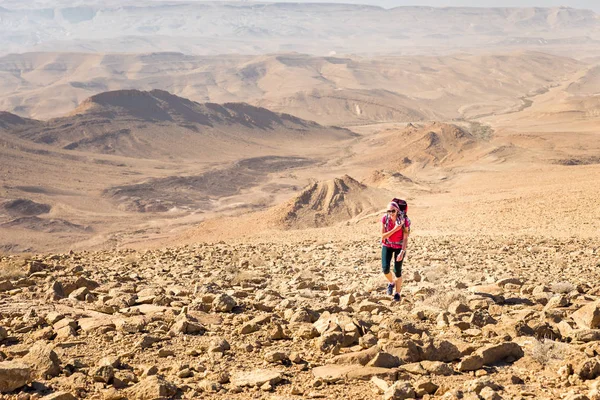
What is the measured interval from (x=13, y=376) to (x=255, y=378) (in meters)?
1.62

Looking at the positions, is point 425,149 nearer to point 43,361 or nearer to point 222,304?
point 222,304

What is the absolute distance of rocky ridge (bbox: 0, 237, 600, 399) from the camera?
4.53 metres

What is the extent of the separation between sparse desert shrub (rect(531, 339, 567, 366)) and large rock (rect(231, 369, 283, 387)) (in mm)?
1993

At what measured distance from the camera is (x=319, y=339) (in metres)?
5.40

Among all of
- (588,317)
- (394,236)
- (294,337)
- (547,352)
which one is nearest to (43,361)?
(294,337)

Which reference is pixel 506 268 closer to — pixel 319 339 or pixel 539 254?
pixel 539 254

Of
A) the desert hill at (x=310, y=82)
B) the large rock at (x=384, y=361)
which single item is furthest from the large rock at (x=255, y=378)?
the desert hill at (x=310, y=82)

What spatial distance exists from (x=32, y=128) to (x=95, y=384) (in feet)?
227

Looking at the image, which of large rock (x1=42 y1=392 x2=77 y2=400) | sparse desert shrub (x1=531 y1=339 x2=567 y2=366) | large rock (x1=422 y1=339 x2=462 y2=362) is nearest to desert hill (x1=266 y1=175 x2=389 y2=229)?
large rock (x1=422 y1=339 x2=462 y2=362)

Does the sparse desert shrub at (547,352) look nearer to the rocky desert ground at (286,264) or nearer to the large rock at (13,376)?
the rocky desert ground at (286,264)

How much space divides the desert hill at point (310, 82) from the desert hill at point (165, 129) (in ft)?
66.8

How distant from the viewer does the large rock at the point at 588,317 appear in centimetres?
591

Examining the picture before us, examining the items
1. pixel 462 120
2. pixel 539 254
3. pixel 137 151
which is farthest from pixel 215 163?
pixel 539 254

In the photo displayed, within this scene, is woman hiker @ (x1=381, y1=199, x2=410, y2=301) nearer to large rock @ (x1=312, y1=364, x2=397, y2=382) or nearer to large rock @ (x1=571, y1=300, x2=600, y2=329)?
large rock @ (x1=571, y1=300, x2=600, y2=329)
